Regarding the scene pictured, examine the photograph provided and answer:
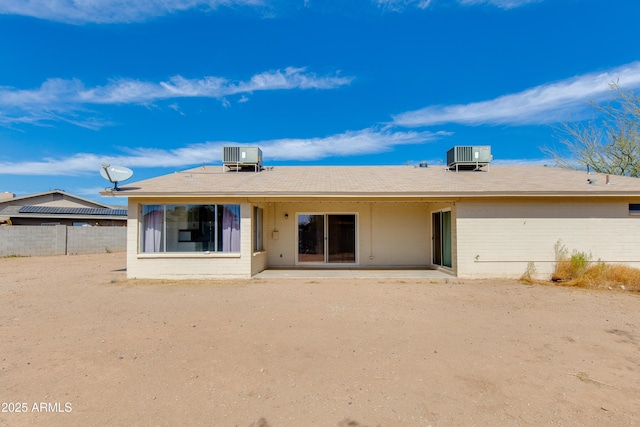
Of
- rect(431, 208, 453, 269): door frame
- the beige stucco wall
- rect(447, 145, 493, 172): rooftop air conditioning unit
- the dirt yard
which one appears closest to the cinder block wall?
the dirt yard

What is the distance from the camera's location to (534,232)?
32.3 feet

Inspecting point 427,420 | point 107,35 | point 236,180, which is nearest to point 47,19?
point 107,35

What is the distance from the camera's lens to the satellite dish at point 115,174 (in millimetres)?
9375

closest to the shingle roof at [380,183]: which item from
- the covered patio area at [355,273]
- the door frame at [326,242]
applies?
the door frame at [326,242]

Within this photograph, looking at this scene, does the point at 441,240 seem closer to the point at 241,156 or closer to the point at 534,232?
the point at 534,232

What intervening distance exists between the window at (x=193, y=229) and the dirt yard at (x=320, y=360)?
253cm

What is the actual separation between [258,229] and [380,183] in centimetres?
436

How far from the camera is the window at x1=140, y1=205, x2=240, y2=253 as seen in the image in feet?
32.5

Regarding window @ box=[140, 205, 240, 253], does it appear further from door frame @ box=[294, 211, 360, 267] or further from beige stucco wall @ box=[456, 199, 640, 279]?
beige stucco wall @ box=[456, 199, 640, 279]

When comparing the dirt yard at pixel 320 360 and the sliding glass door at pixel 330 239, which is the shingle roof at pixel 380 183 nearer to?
the sliding glass door at pixel 330 239

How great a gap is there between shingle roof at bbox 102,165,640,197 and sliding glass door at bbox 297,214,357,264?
1558mm

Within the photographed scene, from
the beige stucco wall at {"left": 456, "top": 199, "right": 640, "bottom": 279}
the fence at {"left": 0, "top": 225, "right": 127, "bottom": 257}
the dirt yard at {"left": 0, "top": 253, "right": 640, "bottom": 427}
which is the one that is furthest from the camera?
the fence at {"left": 0, "top": 225, "right": 127, "bottom": 257}

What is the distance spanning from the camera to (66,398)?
10.3ft

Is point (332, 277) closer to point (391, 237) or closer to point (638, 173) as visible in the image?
point (391, 237)
